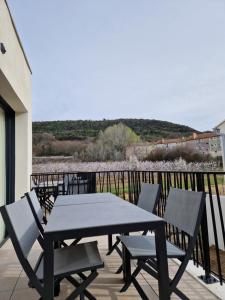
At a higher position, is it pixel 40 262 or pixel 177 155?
pixel 177 155

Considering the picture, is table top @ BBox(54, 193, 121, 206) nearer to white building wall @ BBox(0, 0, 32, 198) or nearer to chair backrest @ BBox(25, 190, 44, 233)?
chair backrest @ BBox(25, 190, 44, 233)

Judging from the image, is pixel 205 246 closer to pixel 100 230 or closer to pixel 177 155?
pixel 100 230

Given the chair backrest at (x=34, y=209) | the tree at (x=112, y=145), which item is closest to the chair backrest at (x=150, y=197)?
the chair backrest at (x=34, y=209)

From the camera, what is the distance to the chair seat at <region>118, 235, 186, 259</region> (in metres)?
1.69

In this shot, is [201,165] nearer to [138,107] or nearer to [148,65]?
[148,65]

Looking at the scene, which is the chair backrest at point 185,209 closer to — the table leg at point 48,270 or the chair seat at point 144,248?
the chair seat at point 144,248

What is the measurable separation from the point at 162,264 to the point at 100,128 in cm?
3185

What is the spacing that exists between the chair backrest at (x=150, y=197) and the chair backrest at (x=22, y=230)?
1.06 m

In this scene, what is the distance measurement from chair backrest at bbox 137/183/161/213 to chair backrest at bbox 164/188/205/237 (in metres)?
0.21

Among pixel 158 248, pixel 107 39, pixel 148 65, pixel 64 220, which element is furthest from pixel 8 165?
pixel 148 65

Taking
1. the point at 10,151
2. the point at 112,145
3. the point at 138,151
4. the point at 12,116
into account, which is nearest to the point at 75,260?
the point at 10,151

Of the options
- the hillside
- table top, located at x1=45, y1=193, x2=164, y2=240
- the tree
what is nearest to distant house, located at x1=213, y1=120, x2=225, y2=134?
the tree

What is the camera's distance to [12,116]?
4586 millimetres

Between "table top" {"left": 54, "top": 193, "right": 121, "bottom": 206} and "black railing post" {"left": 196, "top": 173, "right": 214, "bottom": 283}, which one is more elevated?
"table top" {"left": 54, "top": 193, "right": 121, "bottom": 206}
